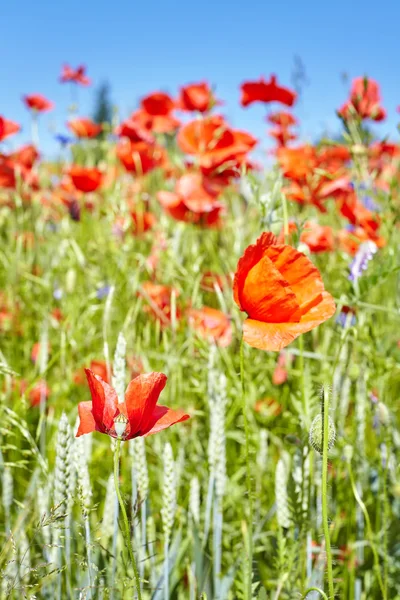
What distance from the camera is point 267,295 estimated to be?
554 mm

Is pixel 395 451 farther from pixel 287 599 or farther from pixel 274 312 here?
pixel 274 312

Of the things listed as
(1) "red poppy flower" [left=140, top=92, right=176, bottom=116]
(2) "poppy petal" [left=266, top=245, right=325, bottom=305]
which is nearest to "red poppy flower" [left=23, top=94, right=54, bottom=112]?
(1) "red poppy flower" [left=140, top=92, right=176, bottom=116]

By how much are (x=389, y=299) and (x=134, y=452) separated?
94 centimetres

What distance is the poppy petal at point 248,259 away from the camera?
538 millimetres

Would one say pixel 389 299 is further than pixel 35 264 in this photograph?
No

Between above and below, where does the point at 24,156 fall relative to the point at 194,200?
above

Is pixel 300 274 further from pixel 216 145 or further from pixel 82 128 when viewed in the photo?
pixel 82 128

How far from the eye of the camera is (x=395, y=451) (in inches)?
36.5

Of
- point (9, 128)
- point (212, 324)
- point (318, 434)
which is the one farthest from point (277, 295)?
point (9, 128)

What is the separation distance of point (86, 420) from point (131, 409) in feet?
0.15

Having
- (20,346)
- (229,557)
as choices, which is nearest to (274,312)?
(229,557)

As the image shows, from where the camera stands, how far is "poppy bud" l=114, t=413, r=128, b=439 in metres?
0.44

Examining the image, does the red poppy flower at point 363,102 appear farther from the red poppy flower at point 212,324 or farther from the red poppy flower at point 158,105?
the red poppy flower at point 158,105

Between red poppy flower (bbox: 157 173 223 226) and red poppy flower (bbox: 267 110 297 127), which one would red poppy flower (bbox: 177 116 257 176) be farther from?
red poppy flower (bbox: 267 110 297 127)
